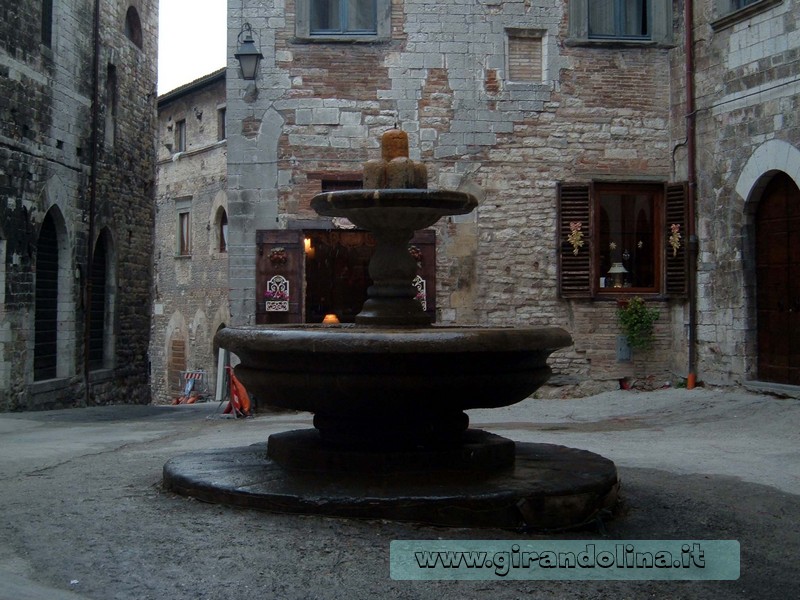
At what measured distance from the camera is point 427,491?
4496 millimetres

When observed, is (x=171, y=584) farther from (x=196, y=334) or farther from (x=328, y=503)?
(x=196, y=334)

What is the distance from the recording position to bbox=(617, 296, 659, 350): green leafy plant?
40.9 feet

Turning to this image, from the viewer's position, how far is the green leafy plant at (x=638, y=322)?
12.5 meters

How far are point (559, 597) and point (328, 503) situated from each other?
51.2 inches

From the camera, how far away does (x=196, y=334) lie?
1054 inches

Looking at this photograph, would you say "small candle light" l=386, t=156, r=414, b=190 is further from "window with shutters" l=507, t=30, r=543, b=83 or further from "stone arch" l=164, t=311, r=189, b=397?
"stone arch" l=164, t=311, r=189, b=397

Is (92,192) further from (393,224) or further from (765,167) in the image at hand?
(393,224)

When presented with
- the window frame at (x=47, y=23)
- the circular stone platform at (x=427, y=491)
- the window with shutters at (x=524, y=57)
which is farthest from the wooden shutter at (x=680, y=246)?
the window frame at (x=47, y=23)

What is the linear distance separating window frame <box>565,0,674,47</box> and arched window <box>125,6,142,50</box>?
9.21m

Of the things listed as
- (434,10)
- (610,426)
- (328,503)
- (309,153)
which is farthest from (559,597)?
(434,10)

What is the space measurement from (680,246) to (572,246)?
4.58 ft

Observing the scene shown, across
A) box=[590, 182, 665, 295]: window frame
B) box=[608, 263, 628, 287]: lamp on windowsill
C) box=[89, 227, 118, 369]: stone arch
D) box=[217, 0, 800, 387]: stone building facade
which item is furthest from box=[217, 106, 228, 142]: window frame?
box=[608, 263, 628, 287]: lamp on windowsill

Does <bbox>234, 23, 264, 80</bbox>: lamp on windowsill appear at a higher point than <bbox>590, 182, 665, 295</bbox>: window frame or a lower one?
higher

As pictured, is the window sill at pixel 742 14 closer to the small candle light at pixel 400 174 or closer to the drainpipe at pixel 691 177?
the drainpipe at pixel 691 177
